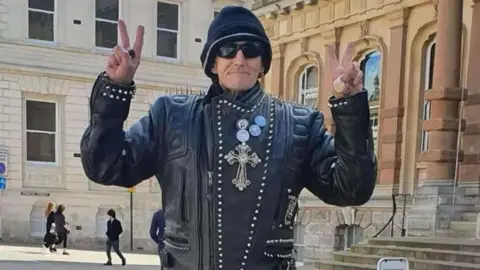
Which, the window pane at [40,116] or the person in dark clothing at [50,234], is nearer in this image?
the person in dark clothing at [50,234]

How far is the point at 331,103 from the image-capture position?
87.2 inches

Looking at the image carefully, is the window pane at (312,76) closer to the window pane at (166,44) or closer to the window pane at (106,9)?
the window pane at (166,44)

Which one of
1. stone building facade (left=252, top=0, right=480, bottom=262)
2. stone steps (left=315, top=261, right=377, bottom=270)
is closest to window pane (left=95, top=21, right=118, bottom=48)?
stone building facade (left=252, top=0, right=480, bottom=262)

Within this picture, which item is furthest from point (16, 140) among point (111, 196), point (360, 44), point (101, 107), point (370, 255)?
point (101, 107)

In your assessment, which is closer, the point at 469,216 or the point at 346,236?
the point at 469,216

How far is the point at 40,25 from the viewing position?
75.7 ft

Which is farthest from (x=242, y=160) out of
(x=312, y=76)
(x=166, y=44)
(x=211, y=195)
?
(x=166, y=44)

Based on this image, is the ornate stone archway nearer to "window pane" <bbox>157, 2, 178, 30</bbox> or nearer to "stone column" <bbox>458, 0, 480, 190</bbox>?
"stone column" <bbox>458, 0, 480, 190</bbox>

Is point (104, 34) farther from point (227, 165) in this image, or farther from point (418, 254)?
point (227, 165)

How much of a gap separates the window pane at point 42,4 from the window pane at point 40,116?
11.4ft

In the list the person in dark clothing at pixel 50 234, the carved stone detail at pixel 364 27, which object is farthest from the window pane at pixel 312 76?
the person in dark clothing at pixel 50 234

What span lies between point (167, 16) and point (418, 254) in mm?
17283

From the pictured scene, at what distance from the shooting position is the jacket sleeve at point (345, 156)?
7.11 ft

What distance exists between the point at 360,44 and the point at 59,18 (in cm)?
1222
